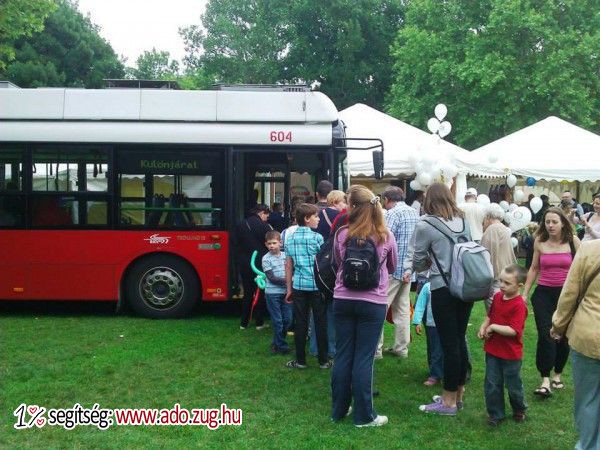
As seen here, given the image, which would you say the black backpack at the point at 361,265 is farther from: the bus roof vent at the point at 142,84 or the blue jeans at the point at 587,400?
the bus roof vent at the point at 142,84

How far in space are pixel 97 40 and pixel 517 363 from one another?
123 feet

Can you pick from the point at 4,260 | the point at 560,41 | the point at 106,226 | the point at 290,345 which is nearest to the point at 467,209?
the point at 290,345

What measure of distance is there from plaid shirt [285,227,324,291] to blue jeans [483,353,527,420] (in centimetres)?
198

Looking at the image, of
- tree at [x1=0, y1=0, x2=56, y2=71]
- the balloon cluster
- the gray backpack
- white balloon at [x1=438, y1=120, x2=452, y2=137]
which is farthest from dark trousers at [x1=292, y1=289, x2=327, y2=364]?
tree at [x1=0, y1=0, x2=56, y2=71]

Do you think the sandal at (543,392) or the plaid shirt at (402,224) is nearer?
the sandal at (543,392)

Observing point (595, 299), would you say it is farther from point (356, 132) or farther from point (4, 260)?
point (356, 132)

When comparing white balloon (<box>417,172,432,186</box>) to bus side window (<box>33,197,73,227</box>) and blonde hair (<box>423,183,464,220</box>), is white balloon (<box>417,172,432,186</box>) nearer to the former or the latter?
bus side window (<box>33,197,73,227</box>)

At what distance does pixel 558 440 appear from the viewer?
218 inches

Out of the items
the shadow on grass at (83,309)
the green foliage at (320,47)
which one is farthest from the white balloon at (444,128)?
the green foliage at (320,47)

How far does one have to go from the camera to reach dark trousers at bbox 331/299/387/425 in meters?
5.53

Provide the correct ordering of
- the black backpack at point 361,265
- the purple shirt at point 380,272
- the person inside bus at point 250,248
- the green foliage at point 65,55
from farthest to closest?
the green foliage at point 65,55
the person inside bus at point 250,248
the purple shirt at point 380,272
the black backpack at point 361,265

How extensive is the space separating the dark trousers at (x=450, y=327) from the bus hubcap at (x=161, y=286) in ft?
16.8

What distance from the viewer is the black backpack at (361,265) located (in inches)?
212

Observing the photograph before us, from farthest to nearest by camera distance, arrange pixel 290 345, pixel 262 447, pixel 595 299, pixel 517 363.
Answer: pixel 290 345, pixel 517 363, pixel 262 447, pixel 595 299
